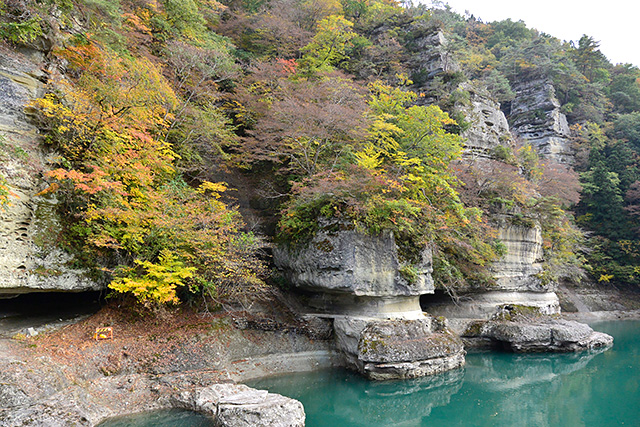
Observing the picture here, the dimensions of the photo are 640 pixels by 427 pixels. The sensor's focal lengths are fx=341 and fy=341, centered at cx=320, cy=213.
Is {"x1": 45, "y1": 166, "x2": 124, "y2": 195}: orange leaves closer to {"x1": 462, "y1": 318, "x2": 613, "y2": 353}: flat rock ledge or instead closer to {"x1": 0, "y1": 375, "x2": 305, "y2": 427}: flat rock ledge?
{"x1": 0, "y1": 375, "x2": 305, "y2": 427}: flat rock ledge

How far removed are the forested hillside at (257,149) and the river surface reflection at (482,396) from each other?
3.50 metres

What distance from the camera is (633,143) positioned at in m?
28.8

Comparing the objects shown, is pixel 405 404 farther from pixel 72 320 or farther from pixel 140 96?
pixel 140 96

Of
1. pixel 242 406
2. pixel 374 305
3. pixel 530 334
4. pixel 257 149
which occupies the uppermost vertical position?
pixel 257 149

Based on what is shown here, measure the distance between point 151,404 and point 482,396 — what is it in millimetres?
8882

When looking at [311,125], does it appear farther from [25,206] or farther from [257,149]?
[25,206]

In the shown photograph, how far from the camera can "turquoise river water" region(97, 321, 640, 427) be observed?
838 cm

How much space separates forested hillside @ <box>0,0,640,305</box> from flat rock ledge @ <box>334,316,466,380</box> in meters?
2.05

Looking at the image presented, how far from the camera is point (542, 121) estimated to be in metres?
28.8

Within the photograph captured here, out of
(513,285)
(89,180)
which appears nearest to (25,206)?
(89,180)

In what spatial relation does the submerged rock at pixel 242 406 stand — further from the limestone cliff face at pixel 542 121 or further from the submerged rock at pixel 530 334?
the limestone cliff face at pixel 542 121

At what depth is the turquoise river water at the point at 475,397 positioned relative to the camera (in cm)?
838

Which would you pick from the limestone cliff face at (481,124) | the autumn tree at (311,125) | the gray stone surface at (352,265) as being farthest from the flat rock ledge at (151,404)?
the limestone cliff face at (481,124)

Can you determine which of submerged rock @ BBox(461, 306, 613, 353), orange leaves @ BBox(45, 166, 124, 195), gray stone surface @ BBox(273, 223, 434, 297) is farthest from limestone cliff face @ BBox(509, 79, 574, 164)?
orange leaves @ BBox(45, 166, 124, 195)
